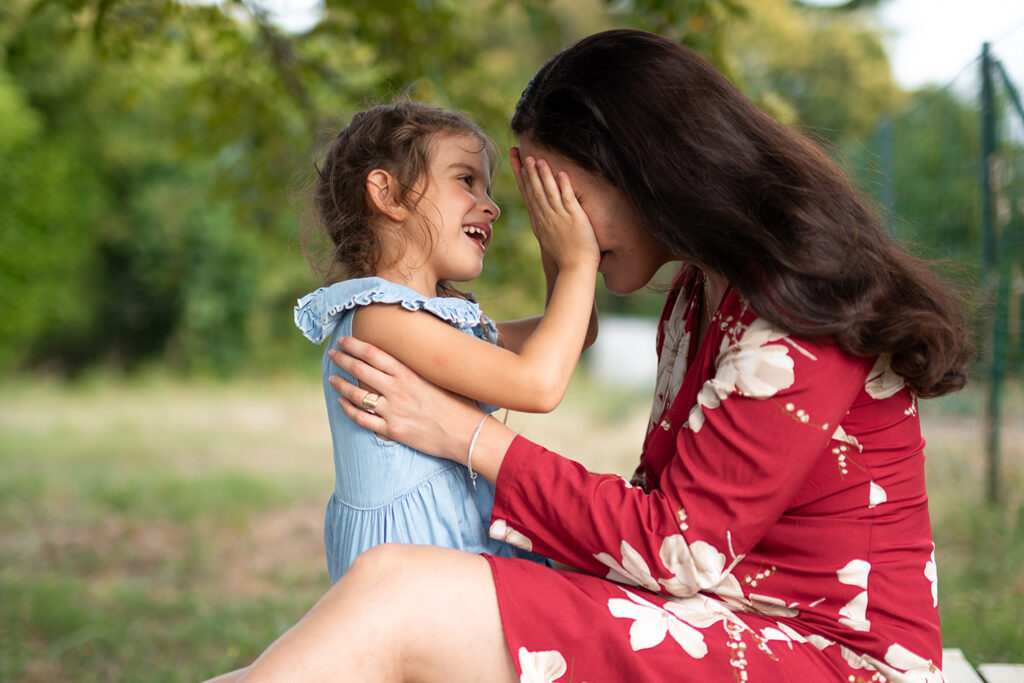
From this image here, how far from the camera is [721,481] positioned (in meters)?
1.29

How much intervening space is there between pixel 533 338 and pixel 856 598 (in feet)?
2.14

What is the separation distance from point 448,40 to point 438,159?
7.28ft

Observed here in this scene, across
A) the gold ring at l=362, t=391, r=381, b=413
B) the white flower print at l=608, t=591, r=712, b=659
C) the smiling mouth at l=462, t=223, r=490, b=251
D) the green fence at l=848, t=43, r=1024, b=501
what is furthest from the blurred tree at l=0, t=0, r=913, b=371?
the white flower print at l=608, t=591, r=712, b=659

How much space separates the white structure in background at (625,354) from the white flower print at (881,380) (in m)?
9.09

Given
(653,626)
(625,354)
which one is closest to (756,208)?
(653,626)

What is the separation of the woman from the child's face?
0.34 m

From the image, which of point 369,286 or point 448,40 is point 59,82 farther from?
point 369,286

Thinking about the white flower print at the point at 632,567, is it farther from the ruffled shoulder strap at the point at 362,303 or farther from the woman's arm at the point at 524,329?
the woman's arm at the point at 524,329

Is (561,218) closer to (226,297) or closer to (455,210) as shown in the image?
(455,210)

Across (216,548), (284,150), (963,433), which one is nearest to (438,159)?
(284,150)

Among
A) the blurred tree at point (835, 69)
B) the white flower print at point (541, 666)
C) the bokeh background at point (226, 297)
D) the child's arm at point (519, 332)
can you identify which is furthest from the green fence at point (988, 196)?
the blurred tree at point (835, 69)

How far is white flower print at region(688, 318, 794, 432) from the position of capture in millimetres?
1294

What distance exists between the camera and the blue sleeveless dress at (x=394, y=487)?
158cm

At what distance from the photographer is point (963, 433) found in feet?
17.9
